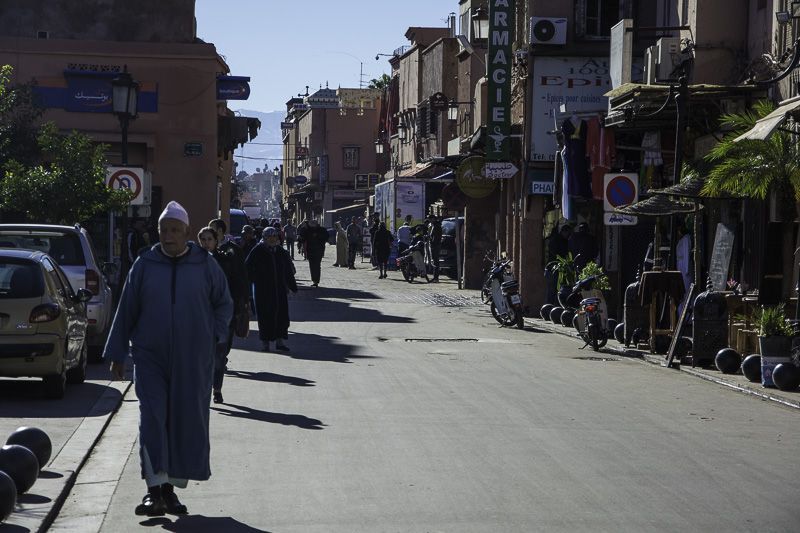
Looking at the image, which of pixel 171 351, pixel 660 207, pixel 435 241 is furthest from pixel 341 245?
A: pixel 171 351

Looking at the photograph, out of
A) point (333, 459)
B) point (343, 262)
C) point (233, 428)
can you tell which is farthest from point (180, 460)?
point (343, 262)

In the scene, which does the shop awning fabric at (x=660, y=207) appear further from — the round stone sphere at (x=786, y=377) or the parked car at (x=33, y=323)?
the parked car at (x=33, y=323)

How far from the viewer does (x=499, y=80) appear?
108ft

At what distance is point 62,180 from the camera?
27.0 m

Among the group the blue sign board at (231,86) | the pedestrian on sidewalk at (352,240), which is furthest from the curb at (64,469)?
the pedestrian on sidewalk at (352,240)

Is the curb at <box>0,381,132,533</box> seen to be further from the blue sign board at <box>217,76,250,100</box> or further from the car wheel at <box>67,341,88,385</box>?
the blue sign board at <box>217,76,250,100</box>

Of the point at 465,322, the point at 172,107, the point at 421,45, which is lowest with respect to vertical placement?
the point at 465,322

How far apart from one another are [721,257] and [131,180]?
10266mm

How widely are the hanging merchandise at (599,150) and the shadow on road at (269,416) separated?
14.0 metres

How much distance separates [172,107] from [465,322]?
45.8 feet

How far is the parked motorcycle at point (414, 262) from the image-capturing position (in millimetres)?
46094

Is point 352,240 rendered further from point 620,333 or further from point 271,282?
point 271,282

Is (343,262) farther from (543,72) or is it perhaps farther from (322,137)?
(322,137)

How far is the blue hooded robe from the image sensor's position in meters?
8.42
